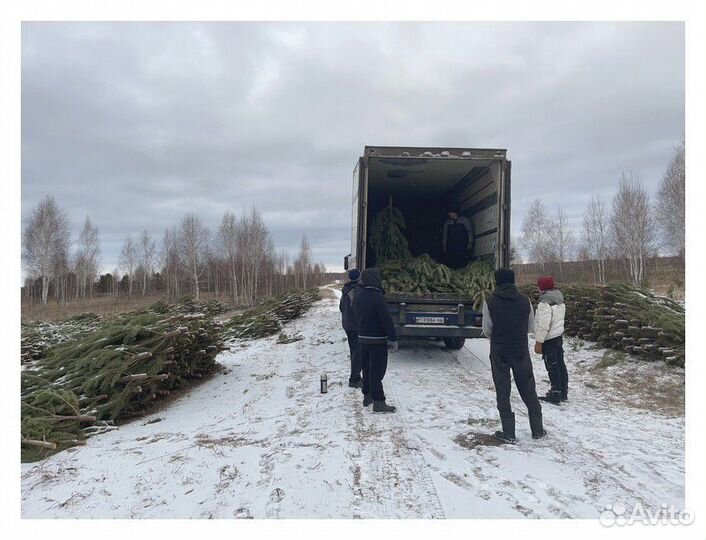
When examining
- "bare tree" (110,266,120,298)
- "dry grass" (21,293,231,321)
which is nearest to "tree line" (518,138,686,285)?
"dry grass" (21,293,231,321)

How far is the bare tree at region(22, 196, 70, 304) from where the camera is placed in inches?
1198

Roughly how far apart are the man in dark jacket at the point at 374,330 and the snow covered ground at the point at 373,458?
31 centimetres

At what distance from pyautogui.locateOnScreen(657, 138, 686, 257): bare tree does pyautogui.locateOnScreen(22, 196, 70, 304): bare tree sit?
41185mm

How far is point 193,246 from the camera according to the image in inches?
1371

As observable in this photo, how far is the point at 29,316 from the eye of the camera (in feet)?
83.2

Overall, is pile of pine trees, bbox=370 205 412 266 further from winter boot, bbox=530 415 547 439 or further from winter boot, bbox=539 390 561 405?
winter boot, bbox=530 415 547 439

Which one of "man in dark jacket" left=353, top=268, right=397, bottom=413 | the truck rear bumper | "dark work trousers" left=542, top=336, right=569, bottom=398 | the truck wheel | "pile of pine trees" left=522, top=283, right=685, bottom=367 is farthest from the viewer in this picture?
the truck wheel

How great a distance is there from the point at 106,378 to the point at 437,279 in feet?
19.4

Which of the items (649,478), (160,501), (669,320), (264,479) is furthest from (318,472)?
(669,320)

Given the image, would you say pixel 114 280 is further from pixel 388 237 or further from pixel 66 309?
pixel 388 237

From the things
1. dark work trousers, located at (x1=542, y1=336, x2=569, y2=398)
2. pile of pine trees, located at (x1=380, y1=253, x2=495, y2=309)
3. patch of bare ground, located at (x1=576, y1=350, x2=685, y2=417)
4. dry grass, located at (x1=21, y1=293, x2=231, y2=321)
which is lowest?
dry grass, located at (x1=21, y1=293, x2=231, y2=321)

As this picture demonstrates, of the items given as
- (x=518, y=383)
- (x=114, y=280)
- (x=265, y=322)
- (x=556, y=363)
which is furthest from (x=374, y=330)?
(x=114, y=280)

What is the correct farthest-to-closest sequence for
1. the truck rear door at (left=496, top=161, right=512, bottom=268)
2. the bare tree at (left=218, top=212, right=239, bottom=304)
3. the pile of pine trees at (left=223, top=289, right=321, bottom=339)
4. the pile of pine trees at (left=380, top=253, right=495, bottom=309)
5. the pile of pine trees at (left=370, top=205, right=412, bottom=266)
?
1. the bare tree at (left=218, top=212, right=239, bottom=304)
2. the pile of pine trees at (left=223, top=289, right=321, bottom=339)
3. the pile of pine trees at (left=370, top=205, right=412, bottom=266)
4. the pile of pine trees at (left=380, top=253, right=495, bottom=309)
5. the truck rear door at (left=496, top=161, right=512, bottom=268)

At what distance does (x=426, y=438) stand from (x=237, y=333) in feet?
30.0
